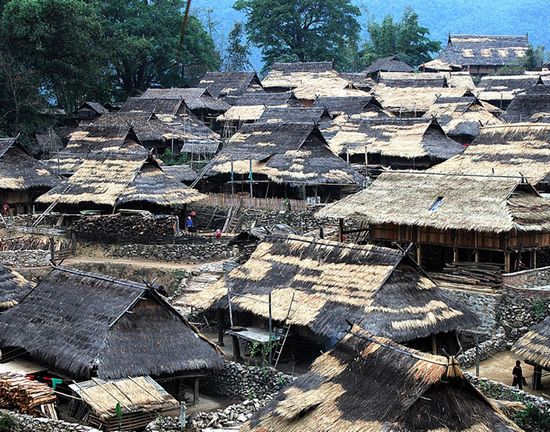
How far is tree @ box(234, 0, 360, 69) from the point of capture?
75875mm

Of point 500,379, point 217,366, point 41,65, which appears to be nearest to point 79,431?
point 217,366

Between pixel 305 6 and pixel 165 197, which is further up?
pixel 305 6

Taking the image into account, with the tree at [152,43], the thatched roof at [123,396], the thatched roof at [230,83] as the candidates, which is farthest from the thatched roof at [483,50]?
the thatched roof at [123,396]

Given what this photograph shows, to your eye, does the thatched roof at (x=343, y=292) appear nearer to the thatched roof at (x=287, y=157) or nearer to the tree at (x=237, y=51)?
the thatched roof at (x=287, y=157)

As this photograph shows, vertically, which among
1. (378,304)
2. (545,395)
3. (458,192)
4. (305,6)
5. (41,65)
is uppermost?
(305,6)

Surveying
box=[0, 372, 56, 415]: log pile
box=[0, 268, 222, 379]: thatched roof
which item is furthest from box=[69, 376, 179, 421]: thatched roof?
box=[0, 372, 56, 415]: log pile

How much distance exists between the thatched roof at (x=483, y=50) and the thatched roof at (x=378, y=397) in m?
60.1

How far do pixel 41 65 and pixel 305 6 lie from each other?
30856 millimetres

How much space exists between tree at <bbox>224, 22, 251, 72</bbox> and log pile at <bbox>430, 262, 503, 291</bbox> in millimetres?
55578

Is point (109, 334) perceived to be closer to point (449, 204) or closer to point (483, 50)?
point (449, 204)

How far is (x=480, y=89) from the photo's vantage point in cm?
6053

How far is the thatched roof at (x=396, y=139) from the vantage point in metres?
40.0

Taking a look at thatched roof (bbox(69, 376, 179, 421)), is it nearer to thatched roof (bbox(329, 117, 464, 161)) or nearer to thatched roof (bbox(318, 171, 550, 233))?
thatched roof (bbox(318, 171, 550, 233))

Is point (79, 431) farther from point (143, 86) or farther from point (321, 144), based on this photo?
point (143, 86)
